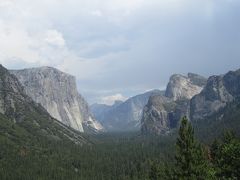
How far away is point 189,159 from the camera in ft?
202

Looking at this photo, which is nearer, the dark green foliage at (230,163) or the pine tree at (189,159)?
the pine tree at (189,159)

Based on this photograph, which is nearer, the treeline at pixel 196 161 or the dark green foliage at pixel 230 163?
the treeline at pixel 196 161

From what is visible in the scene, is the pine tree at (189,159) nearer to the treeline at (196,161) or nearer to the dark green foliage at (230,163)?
the treeline at (196,161)

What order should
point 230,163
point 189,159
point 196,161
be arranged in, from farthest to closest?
point 230,163 → point 189,159 → point 196,161

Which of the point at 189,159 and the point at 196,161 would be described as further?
the point at 189,159

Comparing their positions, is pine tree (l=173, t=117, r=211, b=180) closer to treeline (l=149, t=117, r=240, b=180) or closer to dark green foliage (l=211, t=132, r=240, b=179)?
treeline (l=149, t=117, r=240, b=180)

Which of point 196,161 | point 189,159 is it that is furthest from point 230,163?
point 189,159

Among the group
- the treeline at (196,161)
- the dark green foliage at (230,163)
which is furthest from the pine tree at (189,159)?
the dark green foliage at (230,163)

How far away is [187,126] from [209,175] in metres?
7.54

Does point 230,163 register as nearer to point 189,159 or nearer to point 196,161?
point 196,161

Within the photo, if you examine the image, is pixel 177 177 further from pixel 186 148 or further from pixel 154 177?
pixel 154 177

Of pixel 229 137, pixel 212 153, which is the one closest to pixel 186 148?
pixel 229 137

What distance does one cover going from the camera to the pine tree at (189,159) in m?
60.4

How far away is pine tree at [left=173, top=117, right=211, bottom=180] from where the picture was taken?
60406 millimetres
